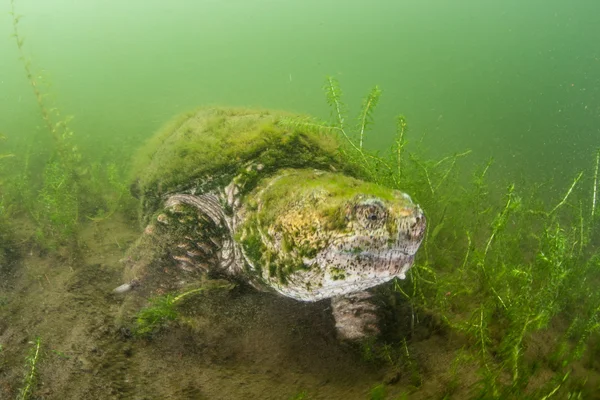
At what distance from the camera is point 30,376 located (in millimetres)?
1661

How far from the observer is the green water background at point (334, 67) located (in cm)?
1217

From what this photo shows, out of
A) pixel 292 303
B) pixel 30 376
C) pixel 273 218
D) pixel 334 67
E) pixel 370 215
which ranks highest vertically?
pixel 334 67

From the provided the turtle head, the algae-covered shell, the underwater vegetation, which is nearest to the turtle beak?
the turtle head

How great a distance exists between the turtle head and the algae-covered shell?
2.20 ft

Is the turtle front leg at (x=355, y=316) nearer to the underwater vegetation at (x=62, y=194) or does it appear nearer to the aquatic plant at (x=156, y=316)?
the aquatic plant at (x=156, y=316)

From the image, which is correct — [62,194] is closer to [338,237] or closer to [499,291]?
[338,237]

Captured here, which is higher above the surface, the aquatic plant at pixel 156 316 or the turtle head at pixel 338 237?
the turtle head at pixel 338 237

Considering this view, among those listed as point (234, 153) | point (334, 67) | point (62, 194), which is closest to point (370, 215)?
point (234, 153)

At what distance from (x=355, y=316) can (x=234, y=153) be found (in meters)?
1.61

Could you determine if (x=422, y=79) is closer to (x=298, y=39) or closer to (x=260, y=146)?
(x=298, y=39)

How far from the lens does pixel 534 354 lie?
2.23m

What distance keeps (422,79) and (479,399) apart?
30.1m

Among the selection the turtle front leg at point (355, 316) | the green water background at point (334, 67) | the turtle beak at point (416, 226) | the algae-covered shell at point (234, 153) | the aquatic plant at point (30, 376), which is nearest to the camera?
the aquatic plant at point (30, 376)

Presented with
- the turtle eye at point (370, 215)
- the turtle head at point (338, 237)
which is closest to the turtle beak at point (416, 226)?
the turtle head at point (338, 237)
